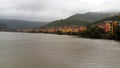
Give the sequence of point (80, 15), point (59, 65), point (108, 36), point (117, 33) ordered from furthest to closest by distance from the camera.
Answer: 1. point (80, 15)
2. point (108, 36)
3. point (117, 33)
4. point (59, 65)

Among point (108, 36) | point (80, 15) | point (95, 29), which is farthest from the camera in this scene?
point (80, 15)

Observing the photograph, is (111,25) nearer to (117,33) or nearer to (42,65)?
(117,33)

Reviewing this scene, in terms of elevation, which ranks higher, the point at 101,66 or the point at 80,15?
the point at 80,15

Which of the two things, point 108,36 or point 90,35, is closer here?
point 108,36

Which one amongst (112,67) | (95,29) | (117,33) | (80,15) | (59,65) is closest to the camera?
(112,67)

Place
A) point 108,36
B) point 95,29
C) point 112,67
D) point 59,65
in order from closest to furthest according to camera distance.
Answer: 1. point 112,67
2. point 59,65
3. point 108,36
4. point 95,29

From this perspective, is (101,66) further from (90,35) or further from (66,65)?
(90,35)

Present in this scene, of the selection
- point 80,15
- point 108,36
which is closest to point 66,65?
point 108,36

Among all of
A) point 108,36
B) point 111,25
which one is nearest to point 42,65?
point 108,36

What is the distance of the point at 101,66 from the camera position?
15320mm

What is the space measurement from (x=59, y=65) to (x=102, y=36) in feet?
119

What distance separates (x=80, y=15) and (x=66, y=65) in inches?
7269

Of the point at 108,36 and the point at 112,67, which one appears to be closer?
the point at 112,67

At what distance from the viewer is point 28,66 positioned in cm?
1584
